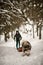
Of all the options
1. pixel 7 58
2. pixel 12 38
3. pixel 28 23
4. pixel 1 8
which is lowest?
pixel 7 58

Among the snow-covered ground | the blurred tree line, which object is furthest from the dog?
the blurred tree line

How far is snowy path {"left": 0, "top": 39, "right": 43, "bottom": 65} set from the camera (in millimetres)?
3381

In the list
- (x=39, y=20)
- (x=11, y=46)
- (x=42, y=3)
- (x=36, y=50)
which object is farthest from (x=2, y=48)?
(x=42, y=3)

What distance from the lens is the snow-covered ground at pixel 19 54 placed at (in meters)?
3.38

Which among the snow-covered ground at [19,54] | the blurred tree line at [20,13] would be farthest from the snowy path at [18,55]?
the blurred tree line at [20,13]

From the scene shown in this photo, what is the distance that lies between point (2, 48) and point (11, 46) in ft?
0.54

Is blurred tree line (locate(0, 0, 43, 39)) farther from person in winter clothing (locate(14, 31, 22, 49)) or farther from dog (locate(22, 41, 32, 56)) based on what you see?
dog (locate(22, 41, 32, 56))

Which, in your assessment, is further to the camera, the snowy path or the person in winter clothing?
the person in winter clothing

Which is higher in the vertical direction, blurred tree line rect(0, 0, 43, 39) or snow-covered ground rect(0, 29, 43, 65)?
blurred tree line rect(0, 0, 43, 39)

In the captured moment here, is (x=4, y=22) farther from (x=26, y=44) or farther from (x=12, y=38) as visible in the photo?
(x=26, y=44)

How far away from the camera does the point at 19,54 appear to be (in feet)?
11.5

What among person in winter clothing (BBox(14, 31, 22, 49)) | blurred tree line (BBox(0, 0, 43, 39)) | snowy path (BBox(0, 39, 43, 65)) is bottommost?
snowy path (BBox(0, 39, 43, 65))

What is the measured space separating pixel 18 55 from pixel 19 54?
28 millimetres

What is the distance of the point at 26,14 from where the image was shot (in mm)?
3490
